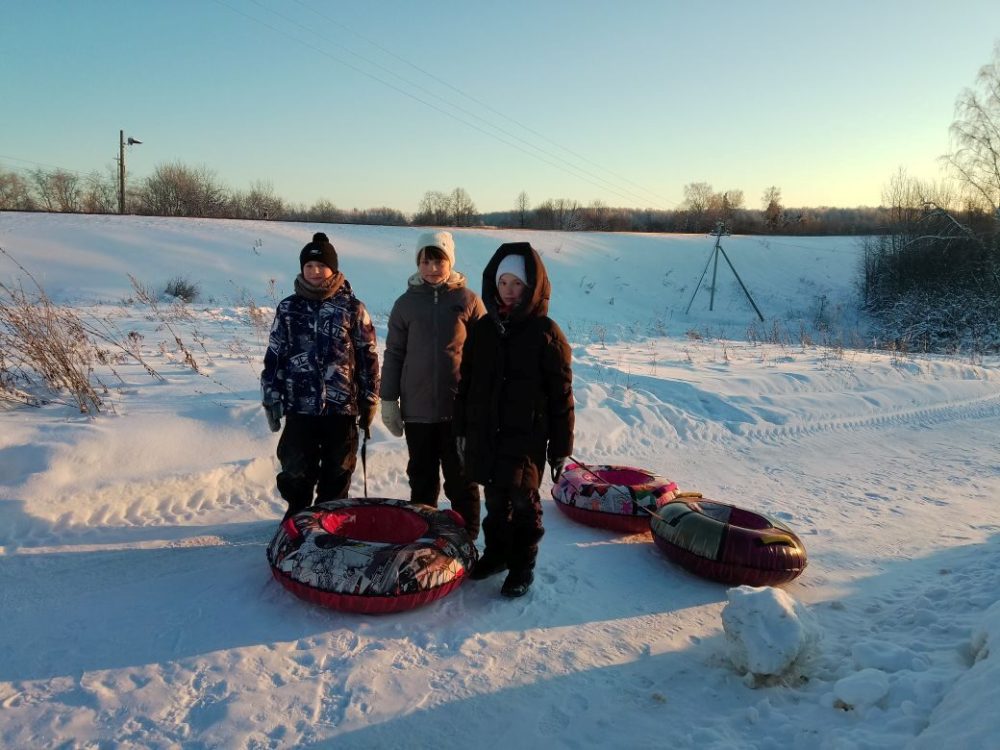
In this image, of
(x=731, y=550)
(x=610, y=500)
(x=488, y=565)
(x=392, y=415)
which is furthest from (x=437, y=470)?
(x=731, y=550)

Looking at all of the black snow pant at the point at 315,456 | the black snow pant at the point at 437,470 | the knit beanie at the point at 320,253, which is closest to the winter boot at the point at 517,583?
the black snow pant at the point at 437,470

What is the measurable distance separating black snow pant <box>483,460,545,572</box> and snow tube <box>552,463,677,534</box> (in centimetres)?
97

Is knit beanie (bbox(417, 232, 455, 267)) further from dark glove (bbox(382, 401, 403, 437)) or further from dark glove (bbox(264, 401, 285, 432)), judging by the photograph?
dark glove (bbox(264, 401, 285, 432))

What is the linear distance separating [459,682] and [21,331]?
16.7ft

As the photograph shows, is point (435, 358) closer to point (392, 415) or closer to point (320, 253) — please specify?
point (392, 415)

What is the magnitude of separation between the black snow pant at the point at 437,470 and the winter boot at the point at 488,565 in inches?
11.7

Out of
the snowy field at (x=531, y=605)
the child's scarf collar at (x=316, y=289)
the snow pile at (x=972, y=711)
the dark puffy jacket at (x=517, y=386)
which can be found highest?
the child's scarf collar at (x=316, y=289)

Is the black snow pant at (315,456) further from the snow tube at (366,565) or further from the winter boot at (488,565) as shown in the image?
the winter boot at (488,565)

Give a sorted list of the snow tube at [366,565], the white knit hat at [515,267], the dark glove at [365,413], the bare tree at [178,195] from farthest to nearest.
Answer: the bare tree at [178,195] < the dark glove at [365,413] < the white knit hat at [515,267] < the snow tube at [366,565]

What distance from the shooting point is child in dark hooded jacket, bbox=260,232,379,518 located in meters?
4.05

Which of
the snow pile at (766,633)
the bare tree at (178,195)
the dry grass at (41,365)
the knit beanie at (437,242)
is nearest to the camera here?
the snow pile at (766,633)

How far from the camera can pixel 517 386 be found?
3.56 meters

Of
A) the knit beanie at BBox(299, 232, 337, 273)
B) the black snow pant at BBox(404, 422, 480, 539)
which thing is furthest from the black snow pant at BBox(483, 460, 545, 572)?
the knit beanie at BBox(299, 232, 337, 273)

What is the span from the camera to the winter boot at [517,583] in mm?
3721
